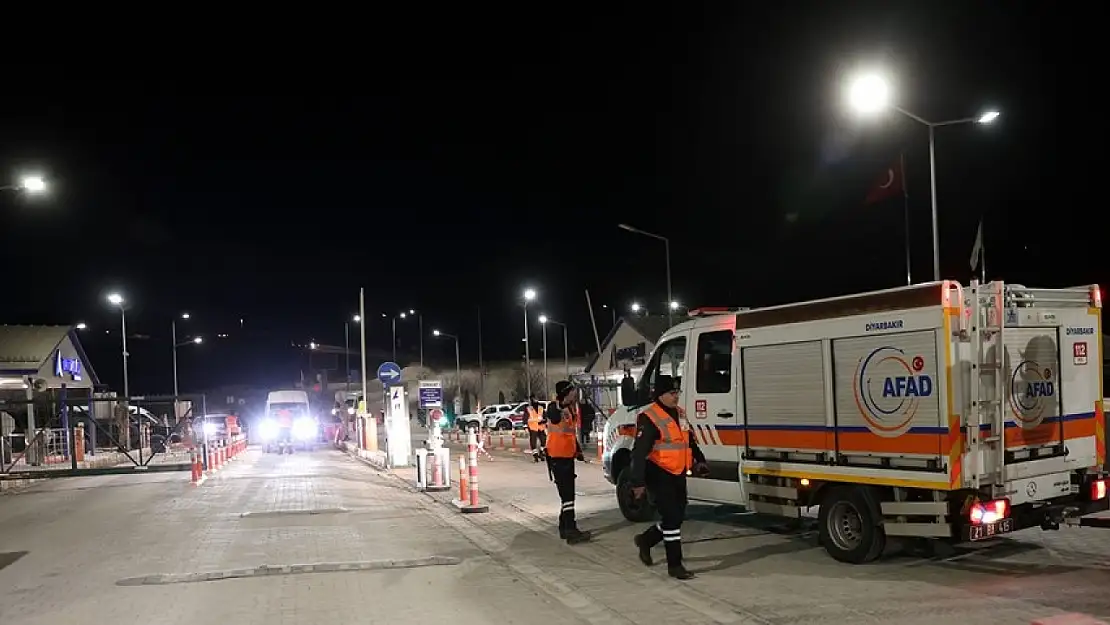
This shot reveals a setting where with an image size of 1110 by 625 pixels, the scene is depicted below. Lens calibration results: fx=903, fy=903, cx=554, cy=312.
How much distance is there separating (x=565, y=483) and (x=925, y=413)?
4.41 meters

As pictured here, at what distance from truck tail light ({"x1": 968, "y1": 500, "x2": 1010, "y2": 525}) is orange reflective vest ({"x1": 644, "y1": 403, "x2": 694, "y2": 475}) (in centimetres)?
257

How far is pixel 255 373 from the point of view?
95250 millimetres

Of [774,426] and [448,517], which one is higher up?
[774,426]

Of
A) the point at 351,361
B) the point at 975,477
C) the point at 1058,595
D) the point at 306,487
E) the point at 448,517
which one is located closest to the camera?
the point at 1058,595

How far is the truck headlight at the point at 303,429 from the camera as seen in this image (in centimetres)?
3644

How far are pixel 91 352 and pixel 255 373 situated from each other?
18.5 meters

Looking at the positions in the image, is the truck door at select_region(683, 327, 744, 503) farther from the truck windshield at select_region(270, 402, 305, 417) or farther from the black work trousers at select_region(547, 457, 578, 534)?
the truck windshield at select_region(270, 402, 305, 417)

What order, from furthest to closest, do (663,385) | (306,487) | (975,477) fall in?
(306,487)
(663,385)
(975,477)

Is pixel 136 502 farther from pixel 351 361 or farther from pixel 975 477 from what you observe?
pixel 351 361

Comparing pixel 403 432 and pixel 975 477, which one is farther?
pixel 403 432

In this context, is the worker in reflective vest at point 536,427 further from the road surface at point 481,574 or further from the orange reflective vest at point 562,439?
the orange reflective vest at point 562,439

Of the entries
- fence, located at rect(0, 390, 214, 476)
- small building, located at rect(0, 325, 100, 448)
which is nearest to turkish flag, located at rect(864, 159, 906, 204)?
fence, located at rect(0, 390, 214, 476)

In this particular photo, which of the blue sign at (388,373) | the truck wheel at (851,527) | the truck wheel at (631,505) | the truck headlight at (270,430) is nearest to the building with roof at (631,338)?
the truck headlight at (270,430)

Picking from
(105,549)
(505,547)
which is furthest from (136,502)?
(505,547)
